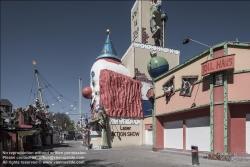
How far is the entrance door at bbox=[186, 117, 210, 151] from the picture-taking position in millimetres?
13219

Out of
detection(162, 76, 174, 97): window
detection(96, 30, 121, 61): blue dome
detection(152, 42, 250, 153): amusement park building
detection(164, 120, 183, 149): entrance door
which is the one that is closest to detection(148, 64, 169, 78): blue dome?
detection(162, 76, 174, 97): window

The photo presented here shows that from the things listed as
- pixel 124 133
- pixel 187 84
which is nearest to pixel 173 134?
pixel 187 84

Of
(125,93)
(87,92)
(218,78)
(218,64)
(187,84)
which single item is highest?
(218,64)

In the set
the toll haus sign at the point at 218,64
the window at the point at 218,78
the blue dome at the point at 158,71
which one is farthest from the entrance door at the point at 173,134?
Answer: the toll haus sign at the point at 218,64

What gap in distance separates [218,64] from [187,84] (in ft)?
9.56

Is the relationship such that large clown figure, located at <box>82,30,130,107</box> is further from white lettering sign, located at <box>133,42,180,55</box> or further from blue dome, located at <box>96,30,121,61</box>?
white lettering sign, located at <box>133,42,180,55</box>

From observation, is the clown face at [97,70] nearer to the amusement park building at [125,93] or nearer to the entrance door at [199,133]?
the amusement park building at [125,93]

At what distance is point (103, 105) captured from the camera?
23.4m

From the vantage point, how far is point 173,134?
16.8 metres

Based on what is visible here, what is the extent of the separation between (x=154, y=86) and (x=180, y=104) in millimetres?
4137

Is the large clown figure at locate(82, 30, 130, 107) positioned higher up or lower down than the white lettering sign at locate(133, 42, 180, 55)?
lower down

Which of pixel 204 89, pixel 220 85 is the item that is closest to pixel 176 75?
pixel 204 89

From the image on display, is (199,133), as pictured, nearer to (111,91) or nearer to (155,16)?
(111,91)

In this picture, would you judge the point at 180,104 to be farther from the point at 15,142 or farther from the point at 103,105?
the point at 15,142
